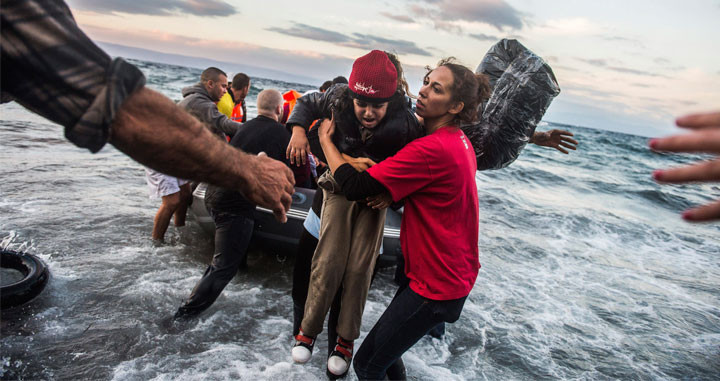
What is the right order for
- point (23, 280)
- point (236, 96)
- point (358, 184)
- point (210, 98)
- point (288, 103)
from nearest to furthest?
point (358, 184), point (23, 280), point (210, 98), point (236, 96), point (288, 103)

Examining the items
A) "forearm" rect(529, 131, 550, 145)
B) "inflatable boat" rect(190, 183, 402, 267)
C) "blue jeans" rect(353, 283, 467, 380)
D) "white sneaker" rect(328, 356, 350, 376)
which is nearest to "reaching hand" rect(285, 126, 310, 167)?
"blue jeans" rect(353, 283, 467, 380)

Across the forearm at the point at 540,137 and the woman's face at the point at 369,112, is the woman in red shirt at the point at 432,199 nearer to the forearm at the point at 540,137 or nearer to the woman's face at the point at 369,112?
the woman's face at the point at 369,112

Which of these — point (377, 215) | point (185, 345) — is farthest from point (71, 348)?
point (377, 215)

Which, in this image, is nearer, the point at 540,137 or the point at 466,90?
the point at 466,90

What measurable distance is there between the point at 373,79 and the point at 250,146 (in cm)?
185

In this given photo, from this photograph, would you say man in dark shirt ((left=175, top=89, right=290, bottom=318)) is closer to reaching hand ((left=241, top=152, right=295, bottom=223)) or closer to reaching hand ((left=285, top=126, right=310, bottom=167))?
reaching hand ((left=285, top=126, right=310, bottom=167))

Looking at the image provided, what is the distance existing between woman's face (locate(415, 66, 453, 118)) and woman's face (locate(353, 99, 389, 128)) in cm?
23

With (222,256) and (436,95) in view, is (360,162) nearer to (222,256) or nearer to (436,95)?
(436,95)

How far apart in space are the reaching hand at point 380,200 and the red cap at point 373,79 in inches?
23.5

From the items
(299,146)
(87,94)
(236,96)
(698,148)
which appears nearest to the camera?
(698,148)

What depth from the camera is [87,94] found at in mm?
1188

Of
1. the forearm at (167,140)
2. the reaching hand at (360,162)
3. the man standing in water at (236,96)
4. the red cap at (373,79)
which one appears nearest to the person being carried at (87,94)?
the forearm at (167,140)

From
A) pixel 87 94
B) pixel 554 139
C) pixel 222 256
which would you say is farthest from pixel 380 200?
pixel 222 256

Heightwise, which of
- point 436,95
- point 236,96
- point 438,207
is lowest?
point 438,207
